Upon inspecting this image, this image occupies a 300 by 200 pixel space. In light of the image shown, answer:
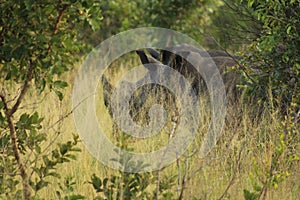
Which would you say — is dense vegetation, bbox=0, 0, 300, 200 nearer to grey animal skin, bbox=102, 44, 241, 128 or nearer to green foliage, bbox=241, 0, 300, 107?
green foliage, bbox=241, 0, 300, 107

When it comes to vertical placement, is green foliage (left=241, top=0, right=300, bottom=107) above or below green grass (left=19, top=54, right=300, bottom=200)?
above

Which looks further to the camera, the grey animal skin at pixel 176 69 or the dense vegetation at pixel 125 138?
the grey animal skin at pixel 176 69

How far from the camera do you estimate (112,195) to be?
395 cm

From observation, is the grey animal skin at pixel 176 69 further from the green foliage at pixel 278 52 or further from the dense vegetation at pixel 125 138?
the green foliage at pixel 278 52

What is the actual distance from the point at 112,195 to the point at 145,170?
0.27m

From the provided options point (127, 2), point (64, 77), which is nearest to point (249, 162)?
point (64, 77)

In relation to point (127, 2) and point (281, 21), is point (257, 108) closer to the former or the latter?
point (281, 21)

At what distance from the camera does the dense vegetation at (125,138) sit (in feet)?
12.8

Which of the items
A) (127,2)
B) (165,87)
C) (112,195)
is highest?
(127,2)

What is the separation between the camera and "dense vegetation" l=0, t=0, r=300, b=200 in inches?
154

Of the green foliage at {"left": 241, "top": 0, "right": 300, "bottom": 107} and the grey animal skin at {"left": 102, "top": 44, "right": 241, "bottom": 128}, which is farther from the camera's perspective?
the grey animal skin at {"left": 102, "top": 44, "right": 241, "bottom": 128}

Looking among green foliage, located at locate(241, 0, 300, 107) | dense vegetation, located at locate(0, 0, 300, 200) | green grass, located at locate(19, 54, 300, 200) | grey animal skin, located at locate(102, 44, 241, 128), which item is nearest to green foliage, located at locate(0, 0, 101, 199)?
dense vegetation, located at locate(0, 0, 300, 200)

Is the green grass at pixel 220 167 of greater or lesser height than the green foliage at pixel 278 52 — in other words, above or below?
below

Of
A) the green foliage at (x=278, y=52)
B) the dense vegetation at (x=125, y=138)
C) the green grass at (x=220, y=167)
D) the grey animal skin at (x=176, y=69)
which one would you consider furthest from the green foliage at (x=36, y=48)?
the grey animal skin at (x=176, y=69)
